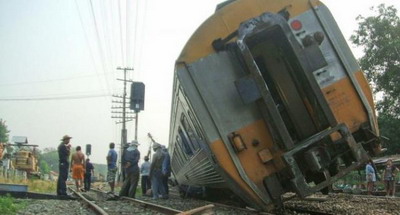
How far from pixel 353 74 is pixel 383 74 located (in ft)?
106

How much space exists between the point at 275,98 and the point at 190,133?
173 cm

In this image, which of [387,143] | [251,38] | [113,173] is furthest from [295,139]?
[387,143]

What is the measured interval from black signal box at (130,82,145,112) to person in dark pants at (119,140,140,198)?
7.24m

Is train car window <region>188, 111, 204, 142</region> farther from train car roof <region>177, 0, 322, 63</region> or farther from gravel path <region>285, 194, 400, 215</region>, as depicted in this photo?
gravel path <region>285, 194, 400, 215</region>

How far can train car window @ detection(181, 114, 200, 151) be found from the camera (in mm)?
7055

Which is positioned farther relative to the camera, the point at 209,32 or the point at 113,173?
the point at 113,173

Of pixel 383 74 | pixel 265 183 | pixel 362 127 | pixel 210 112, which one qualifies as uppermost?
pixel 383 74

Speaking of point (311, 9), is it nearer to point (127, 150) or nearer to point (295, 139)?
point (295, 139)

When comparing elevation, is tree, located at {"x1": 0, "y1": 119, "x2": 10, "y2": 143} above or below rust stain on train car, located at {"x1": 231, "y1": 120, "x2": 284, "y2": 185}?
above

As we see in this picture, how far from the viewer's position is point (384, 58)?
35.9m

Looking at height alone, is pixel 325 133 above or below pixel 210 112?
below

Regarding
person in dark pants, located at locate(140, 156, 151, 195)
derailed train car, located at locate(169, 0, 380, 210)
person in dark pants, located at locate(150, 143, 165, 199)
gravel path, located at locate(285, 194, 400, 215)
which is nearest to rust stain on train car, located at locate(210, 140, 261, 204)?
derailed train car, located at locate(169, 0, 380, 210)

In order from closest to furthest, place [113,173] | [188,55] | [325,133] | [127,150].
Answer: [325,133], [188,55], [127,150], [113,173]

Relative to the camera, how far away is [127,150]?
38.8 feet
